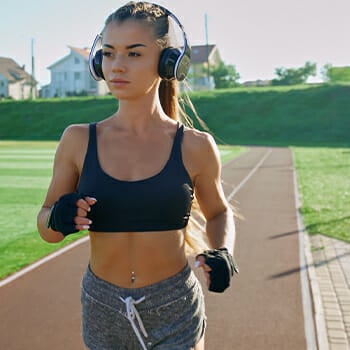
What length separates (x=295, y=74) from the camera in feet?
278

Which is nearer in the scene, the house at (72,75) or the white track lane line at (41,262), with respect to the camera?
the white track lane line at (41,262)

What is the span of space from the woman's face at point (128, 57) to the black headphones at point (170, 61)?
5 centimetres

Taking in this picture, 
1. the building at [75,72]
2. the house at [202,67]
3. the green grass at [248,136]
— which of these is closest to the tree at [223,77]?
the house at [202,67]

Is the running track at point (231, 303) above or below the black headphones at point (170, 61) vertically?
below

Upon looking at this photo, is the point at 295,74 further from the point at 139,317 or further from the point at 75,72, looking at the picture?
the point at 139,317

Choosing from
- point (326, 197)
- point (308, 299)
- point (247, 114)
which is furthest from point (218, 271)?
point (247, 114)

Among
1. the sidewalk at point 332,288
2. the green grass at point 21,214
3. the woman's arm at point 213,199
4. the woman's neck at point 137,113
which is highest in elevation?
the woman's neck at point 137,113

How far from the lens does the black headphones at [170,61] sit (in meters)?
2.23

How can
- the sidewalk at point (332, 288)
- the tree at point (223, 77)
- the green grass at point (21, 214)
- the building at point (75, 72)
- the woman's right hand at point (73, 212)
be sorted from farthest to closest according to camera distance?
the building at point (75, 72) < the tree at point (223, 77) < the green grass at point (21, 214) < the sidewalk at point (332, 288) < the woman's right hand at point (73, 212)

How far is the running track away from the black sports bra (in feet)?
9.07

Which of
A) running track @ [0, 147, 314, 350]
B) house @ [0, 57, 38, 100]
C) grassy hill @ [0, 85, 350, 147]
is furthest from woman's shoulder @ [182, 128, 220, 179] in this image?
house @ [0, 57, 38, 100]

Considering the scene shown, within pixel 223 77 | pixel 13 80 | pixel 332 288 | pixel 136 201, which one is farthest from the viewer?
pixel 13 80

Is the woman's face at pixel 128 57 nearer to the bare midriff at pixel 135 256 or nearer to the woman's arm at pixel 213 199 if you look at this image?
the woman's arm at pixel 213 199

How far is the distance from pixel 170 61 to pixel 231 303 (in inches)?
155
